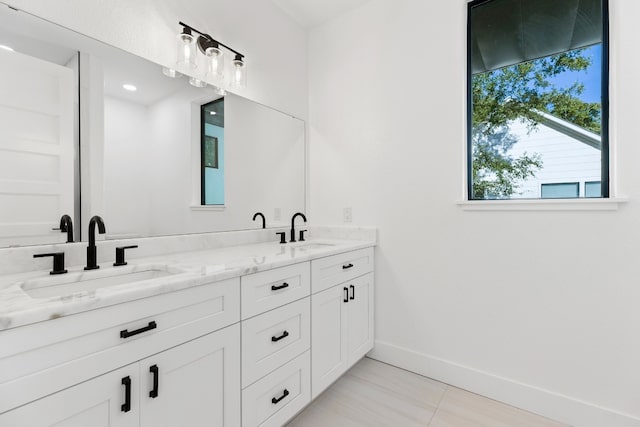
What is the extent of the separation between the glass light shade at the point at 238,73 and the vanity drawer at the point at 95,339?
1.43 metres

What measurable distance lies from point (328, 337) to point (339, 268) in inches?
15.8

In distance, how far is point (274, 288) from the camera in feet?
4.53

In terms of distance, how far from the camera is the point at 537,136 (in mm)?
1783

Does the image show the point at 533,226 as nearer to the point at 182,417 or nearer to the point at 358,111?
the point at 358,111

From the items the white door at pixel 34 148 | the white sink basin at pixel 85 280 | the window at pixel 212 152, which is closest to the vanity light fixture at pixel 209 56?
the window at pixel 212 152

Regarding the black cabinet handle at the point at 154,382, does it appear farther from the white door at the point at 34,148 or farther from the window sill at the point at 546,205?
the window sill at the point at 546,205

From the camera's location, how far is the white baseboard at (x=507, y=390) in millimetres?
1520

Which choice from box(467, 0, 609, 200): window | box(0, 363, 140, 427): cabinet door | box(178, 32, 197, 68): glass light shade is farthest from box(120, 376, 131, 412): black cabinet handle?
box(467, 0, 609, 200): window

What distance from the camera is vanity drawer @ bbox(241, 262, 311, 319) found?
1259mm

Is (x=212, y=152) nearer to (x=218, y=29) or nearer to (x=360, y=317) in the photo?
(x=218, y=29)

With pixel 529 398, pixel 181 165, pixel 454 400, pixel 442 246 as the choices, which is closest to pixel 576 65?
pixel 442 246

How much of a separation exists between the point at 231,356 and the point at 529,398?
1685mm

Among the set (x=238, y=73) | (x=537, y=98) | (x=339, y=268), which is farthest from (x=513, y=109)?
(x=238, y=73)

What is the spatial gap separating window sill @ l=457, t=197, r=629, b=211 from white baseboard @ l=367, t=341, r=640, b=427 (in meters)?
1.01
